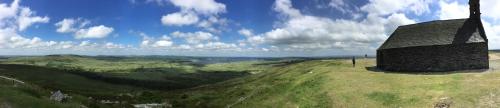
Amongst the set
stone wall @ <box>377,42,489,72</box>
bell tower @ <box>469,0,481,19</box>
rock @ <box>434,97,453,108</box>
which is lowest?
rock @ <box>434,97,453,108</box>

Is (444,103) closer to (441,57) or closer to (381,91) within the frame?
(381,91)

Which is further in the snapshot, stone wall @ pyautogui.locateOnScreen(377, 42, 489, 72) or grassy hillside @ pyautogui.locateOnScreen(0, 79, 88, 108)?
stone wall @ pyautogui.locateOnScreen(377, 42, 489, 72)

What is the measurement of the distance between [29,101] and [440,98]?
147ft

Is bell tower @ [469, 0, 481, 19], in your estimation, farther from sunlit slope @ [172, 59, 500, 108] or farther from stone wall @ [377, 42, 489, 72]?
sunlit slope @ [172, 59, 500, 108]

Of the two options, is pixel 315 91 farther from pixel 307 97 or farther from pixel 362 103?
pixel 362 103

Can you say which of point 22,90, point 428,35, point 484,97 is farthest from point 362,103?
point 22,90

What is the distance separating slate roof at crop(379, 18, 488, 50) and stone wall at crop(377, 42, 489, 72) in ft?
2.51

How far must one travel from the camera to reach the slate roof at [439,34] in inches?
2554

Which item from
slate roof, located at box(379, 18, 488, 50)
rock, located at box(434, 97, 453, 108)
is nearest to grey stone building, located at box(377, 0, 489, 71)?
slate roof, located at box(379, 18, 488, 50)

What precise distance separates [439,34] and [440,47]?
371cm

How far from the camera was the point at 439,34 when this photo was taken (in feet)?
223

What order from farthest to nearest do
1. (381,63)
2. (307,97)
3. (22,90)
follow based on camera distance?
(381,63), (307,97), (22,90)

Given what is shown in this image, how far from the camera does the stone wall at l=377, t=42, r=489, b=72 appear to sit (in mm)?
62656

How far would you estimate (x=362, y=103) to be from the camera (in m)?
50.9
